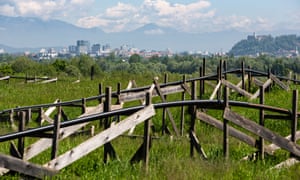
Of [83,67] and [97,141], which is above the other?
[97,141]

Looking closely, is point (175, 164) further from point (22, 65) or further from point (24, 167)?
point (22, 65)

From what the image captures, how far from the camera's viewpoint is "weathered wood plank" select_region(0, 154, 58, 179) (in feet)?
25.2

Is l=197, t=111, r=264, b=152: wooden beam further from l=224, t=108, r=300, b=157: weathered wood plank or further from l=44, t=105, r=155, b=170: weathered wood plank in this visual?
l=44, t=105, r=155, b=170: weathered wood plank

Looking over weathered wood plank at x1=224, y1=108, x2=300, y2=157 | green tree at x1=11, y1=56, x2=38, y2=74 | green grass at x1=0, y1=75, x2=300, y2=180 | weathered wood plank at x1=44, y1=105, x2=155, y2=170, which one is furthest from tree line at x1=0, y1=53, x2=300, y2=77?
weathered wood plank at x1=44, y1=105, x2=155, y2=170

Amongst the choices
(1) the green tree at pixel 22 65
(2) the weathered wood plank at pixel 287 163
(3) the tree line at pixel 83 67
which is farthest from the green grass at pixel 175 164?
(1) the green tree at pixel 22 65

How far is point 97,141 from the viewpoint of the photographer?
856cm

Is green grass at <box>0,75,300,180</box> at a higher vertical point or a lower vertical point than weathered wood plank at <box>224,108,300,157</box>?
lower

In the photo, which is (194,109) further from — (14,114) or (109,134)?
(14,114)

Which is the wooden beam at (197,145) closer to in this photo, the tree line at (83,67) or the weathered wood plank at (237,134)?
the weathered wood plank at (237,134)

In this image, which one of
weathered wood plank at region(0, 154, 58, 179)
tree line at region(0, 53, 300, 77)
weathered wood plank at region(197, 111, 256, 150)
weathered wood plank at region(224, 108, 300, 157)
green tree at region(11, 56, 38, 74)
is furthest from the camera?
green tree at region(11, 56, 38, 74)

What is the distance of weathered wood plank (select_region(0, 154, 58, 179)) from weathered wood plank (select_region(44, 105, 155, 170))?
0.37 feet

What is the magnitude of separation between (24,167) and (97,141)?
54.5 inches

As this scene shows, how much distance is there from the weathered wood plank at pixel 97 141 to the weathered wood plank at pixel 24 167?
0.11 metres


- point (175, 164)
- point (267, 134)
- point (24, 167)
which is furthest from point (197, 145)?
point (24, 167)
